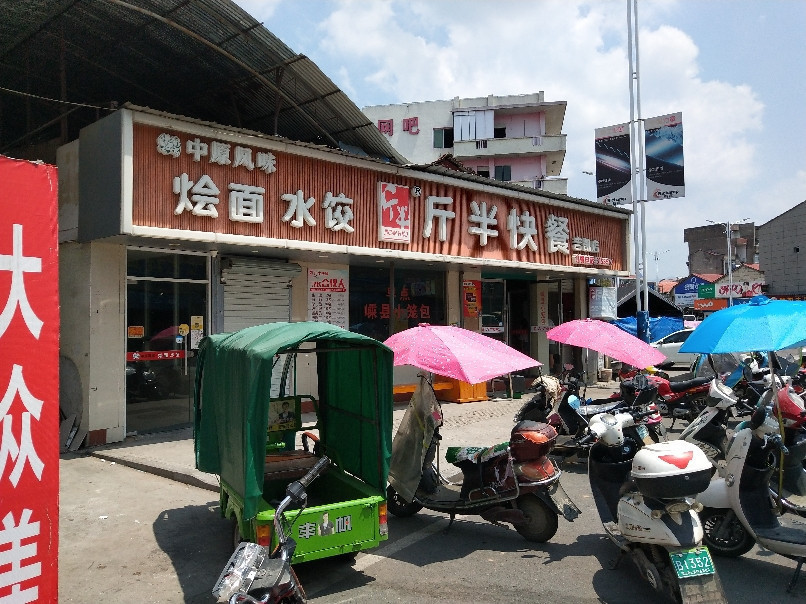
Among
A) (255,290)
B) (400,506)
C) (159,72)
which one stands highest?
(159,72)

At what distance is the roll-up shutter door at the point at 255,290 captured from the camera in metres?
10.7

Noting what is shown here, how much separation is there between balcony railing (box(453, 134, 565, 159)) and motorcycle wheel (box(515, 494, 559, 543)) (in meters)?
33.9

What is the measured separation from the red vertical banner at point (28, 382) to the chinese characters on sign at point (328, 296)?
8604mm

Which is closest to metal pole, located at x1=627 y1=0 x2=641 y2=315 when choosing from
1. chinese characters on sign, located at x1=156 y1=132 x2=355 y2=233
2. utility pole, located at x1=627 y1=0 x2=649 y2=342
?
utility pole, located at x1=627 y1=0 x2=649 y2=342

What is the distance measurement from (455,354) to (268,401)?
1.89 metres

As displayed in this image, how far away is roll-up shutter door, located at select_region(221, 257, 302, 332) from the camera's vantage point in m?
10.7

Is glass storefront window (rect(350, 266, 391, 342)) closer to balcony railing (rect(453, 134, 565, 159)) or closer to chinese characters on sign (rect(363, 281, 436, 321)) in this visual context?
chinese characters on sign (rect(363, 281, 436, 321))

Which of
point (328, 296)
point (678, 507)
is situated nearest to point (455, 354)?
point (678, 507)

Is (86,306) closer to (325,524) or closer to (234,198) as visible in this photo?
(234,198)

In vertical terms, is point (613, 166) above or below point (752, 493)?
above

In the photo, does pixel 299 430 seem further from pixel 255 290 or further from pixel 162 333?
pixel 255 290

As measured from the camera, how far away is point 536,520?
5.72m

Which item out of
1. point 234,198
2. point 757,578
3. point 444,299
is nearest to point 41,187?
point 757,578

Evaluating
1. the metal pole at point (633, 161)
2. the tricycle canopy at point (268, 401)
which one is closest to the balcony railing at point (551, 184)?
the metal pole at point (633, 161)
